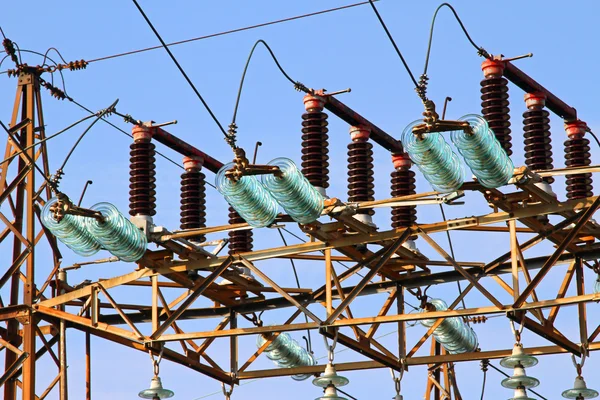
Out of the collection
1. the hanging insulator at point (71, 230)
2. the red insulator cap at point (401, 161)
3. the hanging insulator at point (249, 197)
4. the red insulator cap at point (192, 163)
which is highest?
the red insulator cap at point (192, 163)

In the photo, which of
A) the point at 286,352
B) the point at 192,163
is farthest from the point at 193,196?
the point at 286,352

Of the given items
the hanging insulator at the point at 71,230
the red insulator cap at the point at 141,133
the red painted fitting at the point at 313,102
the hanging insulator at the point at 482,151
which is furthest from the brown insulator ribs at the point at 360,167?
the hanging insulator at the point at 71,230

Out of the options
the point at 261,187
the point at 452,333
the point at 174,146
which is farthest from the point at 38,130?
the point at 452,333

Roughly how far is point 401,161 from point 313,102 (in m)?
1.67

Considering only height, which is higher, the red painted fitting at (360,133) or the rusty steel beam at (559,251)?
the red painted fitting at (360,133)

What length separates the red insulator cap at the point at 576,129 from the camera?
2166 cm

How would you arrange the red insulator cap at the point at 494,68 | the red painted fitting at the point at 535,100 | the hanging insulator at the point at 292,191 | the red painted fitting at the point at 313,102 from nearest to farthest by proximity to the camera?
the hanging insulator at the point at 292,191 < the red insulator cap at the point at 494,68 < the red painted fitting at the point at 535,100 < the red painted fitting at the point at 313,102

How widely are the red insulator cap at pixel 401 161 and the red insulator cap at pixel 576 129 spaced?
208 cm

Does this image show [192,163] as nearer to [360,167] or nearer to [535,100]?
[360,167]

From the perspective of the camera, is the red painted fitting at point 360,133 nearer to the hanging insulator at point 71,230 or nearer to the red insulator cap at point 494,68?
the red insulator cap at point 494,68

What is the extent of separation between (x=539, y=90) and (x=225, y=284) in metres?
5.00

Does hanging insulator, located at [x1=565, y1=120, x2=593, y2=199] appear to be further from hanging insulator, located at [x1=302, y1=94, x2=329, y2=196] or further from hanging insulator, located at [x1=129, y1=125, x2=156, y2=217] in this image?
hanging insulator, located at [x1=129, y1=125, x2=156, y2=217]

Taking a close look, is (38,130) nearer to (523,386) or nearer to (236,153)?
(236,153)

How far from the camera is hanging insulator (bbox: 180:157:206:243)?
22.6m
